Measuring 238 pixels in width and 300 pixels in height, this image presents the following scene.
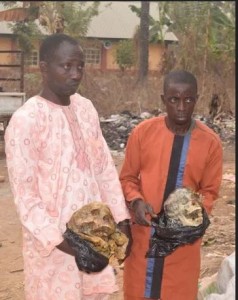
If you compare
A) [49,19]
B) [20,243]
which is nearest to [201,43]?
[49,19]

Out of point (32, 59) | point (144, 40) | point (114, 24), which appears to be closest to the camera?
point (144, 40)

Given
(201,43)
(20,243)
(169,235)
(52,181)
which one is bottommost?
(20,243)

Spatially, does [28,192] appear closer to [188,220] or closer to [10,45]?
[188,220]

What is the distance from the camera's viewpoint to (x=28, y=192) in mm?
1889

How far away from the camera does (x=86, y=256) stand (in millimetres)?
1871

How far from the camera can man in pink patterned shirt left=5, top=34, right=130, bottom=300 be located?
1.89 meters

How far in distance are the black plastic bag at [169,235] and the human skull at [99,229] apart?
0.83 ft

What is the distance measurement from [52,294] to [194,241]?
631 mm

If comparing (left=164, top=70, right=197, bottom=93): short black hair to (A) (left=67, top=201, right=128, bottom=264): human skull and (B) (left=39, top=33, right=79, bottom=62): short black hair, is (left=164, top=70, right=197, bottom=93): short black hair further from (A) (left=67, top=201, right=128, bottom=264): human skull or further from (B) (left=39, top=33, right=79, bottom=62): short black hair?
(A) (left=67, top=201, right=128, bottom=264): human skull

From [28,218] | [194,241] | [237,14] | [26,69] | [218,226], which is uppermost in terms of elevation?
[26,69]

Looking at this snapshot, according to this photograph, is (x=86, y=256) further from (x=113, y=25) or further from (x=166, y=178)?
(x=113, y=25)

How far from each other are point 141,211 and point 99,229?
384mm

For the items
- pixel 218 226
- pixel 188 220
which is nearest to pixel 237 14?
pixel 188 220

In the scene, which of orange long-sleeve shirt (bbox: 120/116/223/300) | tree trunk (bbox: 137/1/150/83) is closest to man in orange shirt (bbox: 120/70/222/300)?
orange long-sleeve shirt (bbox: 120/116/223/300)
